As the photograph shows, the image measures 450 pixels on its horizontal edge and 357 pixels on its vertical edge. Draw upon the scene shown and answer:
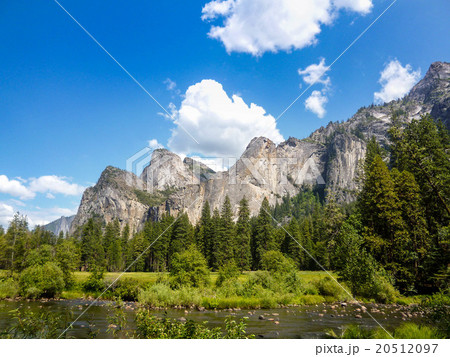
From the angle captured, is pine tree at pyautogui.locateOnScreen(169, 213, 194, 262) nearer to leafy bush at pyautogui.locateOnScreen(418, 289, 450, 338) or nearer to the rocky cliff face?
the rocky cliff face

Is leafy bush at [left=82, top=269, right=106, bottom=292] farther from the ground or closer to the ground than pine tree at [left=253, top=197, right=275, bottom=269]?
closer to the ground

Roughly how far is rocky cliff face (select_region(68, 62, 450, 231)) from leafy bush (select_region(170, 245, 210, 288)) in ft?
177

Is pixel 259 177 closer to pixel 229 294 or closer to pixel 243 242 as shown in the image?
pixel 243 242

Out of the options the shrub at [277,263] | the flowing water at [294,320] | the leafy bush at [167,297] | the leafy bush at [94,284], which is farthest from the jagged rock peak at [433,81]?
the leafy bush at [94,284]

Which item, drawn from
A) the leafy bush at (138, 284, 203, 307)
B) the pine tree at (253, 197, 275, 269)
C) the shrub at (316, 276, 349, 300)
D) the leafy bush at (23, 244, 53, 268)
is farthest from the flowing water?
the pine tree at (253, 197, 275, 269)

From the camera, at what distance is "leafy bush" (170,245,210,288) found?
29047 mm

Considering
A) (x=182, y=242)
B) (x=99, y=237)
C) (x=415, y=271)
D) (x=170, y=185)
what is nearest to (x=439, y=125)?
(x=415, y=271)

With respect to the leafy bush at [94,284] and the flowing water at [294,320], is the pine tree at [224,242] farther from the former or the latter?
the flowing water at [294,320]

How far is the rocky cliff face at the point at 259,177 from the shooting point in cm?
10924

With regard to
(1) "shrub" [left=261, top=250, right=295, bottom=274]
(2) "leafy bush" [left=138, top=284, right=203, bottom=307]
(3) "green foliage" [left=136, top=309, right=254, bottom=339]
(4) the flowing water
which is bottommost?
(4) the flowing water

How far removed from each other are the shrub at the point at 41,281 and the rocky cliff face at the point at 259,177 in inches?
2378

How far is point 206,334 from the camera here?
800 cm

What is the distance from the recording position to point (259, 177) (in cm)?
13362

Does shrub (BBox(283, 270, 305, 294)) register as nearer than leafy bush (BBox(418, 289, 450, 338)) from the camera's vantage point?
No
